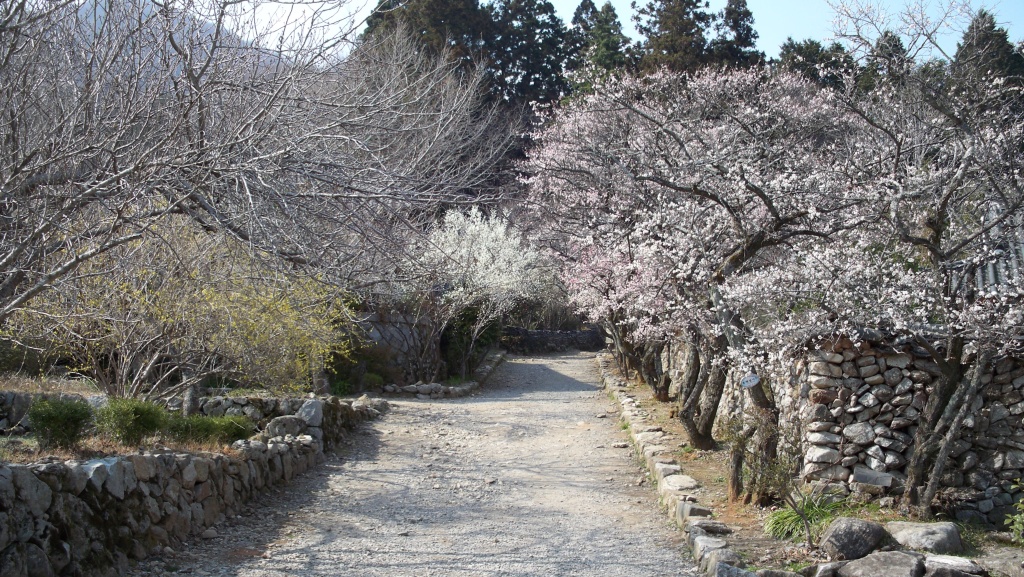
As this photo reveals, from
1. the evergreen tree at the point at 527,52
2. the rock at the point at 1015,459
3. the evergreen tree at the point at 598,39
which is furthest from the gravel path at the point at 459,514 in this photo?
the evergreen tree at the point at 527,52

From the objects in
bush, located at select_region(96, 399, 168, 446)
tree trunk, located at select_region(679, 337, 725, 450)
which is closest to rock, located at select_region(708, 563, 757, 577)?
tree trunk, located at select_region(679, 337, 725, 450)

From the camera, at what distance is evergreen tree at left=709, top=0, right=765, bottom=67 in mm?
26125

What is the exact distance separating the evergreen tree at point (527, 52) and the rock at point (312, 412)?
69.9 ft

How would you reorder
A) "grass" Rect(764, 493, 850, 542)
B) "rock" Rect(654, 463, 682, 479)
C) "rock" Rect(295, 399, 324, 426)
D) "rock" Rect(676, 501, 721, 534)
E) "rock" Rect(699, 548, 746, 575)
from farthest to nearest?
1. "rock" Rect(295, 399, 324, 426)
2. "rock" Rect(654, 463, 682, 479)
3. "rock" Rect(676, 501, 721, 534)
4. "grass" Rect(764, 493, 850, 542)
5. "rock" Rect(699, 548, 746, 575)

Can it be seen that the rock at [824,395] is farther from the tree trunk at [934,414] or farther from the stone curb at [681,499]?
the stone curb at [681,499]

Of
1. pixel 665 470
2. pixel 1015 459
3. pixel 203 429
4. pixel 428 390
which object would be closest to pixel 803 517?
pixel 1015 459

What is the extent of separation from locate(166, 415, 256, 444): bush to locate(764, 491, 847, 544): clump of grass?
5.22 metres

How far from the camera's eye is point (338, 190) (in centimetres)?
503

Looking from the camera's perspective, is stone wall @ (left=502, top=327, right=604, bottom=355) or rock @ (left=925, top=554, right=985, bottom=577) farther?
stone wall @ (left=502, top=327, right=604, bottom=355)

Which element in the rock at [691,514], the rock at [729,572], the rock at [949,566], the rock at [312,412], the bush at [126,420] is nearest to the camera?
the rock at [949,566]

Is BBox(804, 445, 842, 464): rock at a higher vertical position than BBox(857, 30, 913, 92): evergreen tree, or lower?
lower

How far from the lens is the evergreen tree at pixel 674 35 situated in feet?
81.2

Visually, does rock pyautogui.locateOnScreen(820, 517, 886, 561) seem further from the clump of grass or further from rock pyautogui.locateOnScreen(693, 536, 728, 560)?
rock pyautogui.locateOnScreen(693, 536, 728, 560)

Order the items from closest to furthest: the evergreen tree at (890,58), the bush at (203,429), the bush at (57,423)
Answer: the bush at (57,423)
the evergreen tree at (890,58)
the bush at (203,429)
